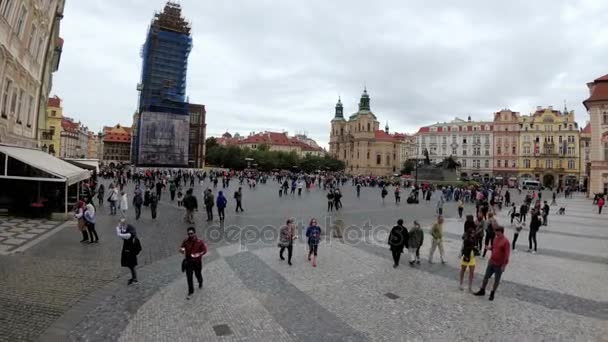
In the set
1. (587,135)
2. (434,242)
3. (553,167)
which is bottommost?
(434,242)

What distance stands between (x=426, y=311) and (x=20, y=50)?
19.9 metres

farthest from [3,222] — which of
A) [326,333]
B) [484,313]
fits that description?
[484,313]

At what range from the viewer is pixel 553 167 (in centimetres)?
7925

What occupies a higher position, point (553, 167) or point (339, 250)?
point (553, 167)

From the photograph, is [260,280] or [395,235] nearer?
[260,280]

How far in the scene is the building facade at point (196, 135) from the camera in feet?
288

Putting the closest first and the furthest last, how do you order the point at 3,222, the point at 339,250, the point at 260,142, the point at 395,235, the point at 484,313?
the point at 484,313
the point at 395,235
the point at 339,250
the point at 3,222
the point at 260,142

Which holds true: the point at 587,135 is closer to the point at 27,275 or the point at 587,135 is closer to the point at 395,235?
the point at 395,235

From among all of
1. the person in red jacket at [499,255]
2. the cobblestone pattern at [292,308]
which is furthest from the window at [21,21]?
the person in red jacket at [499,255]

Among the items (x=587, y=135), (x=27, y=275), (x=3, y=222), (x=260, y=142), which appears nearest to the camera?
(x=27, y=275)

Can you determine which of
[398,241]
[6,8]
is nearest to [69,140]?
[6,8]

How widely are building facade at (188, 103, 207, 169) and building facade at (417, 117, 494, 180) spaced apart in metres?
53.3

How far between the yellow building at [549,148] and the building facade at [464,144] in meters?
7.29

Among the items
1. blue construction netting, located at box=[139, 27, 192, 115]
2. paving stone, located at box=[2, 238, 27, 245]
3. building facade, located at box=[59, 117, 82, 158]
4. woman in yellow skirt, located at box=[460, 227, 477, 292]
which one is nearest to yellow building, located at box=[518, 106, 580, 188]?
blue construction netting, located at box=[139, 27, 192, 115]
